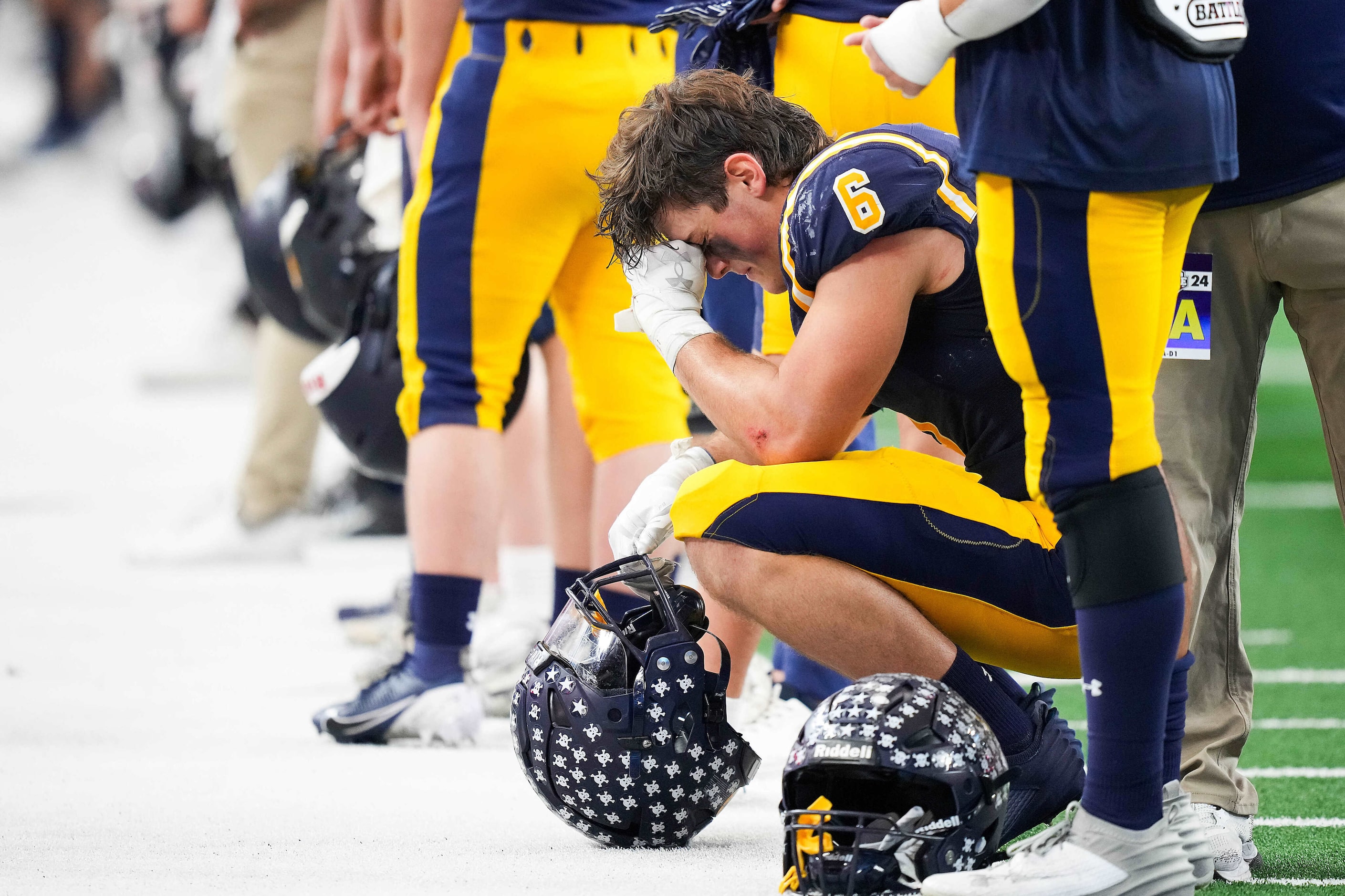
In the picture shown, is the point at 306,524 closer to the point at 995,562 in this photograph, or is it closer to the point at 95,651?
the point at 95,651

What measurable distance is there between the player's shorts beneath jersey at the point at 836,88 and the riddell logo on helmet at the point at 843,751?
88 centimetres

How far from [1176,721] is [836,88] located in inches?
44.9

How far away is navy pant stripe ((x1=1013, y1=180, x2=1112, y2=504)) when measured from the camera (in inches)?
63.2

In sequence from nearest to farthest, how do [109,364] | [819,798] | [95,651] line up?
[819,798] < [95,651] < [109,364]

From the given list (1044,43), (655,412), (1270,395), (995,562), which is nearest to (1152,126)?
(1044,43)

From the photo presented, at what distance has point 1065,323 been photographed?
1611 mm

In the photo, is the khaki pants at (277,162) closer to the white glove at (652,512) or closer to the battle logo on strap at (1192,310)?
the white glove at (652,512)

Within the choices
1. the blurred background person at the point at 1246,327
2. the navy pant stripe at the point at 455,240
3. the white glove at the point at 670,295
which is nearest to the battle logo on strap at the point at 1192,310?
the blurred background person at the point at 1246,327

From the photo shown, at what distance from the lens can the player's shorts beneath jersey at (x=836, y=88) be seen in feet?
8.02

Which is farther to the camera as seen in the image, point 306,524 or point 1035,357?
point 306,524

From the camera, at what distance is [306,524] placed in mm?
5281

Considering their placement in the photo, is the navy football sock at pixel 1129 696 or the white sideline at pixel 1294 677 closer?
the navy football sock at pixel 1129 696

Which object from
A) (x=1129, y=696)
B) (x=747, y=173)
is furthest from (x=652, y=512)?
(x=1129, y=696)

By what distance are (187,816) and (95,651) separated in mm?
1590
